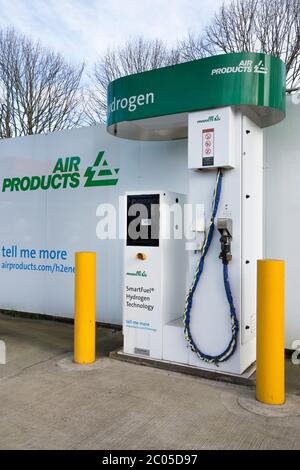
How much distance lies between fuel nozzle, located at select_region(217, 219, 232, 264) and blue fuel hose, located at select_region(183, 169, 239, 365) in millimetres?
81

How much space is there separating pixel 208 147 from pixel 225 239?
2.71 ft

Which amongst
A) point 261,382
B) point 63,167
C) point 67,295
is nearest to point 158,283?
point 261,382

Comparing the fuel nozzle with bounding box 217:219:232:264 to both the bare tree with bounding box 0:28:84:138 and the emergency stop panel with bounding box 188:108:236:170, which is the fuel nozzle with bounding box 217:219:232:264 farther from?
the bare tree with bounding box 0:28:84:138

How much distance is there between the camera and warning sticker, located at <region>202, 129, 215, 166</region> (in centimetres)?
362

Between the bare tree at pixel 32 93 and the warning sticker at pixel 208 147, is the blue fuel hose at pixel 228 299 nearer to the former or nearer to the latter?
the warning sticker at pixel 208 147

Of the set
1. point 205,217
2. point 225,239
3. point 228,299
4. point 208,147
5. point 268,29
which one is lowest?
point 228,299

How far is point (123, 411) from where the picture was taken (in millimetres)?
3018

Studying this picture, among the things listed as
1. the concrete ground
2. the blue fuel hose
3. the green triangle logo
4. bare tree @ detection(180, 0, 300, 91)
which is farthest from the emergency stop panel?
Answer: bare tree @ detection(180, 0, 300, 91)

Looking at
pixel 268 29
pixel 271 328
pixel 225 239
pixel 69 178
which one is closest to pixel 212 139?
pixel 225 239

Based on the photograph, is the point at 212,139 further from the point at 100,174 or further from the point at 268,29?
the point at 268,29

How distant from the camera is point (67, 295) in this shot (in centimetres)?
604
